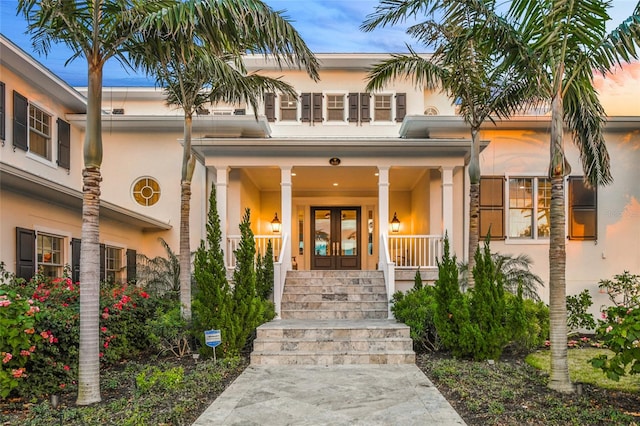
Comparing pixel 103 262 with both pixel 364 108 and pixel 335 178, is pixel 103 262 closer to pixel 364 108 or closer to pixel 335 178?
pixel 335 178

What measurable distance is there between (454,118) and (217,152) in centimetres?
551

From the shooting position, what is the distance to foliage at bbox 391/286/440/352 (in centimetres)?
817

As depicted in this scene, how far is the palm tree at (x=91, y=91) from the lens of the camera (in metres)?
5.28

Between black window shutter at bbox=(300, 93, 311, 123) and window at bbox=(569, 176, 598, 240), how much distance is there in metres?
7.23

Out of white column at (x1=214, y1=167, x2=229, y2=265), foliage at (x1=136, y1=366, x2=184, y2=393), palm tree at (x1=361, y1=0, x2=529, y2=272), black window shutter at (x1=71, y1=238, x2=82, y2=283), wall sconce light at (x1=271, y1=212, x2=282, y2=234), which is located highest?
palm tree at (x1=361, y1=0, x2=529, y2=272)

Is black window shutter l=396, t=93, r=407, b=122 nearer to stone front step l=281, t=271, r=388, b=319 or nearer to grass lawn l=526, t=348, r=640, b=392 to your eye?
stone front step l=281, t=271, r=388, b=319

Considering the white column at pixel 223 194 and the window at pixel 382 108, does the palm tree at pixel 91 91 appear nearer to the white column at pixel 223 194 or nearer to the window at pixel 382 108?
the white column at pixel 223 194

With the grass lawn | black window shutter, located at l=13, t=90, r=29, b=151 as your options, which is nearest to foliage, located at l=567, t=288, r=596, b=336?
the grass lawn

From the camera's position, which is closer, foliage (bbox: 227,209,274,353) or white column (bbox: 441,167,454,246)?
foliage (bbox: 227,209,274,353)

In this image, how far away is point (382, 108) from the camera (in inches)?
567

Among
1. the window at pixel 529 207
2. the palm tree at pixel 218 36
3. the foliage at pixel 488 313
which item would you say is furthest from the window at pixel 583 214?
the palm tree at pixel 218 36

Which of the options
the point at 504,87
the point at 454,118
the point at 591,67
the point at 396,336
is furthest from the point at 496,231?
the point at 591,67

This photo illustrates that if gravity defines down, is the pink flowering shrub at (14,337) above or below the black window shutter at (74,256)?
below

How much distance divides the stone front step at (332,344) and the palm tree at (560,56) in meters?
2.50
